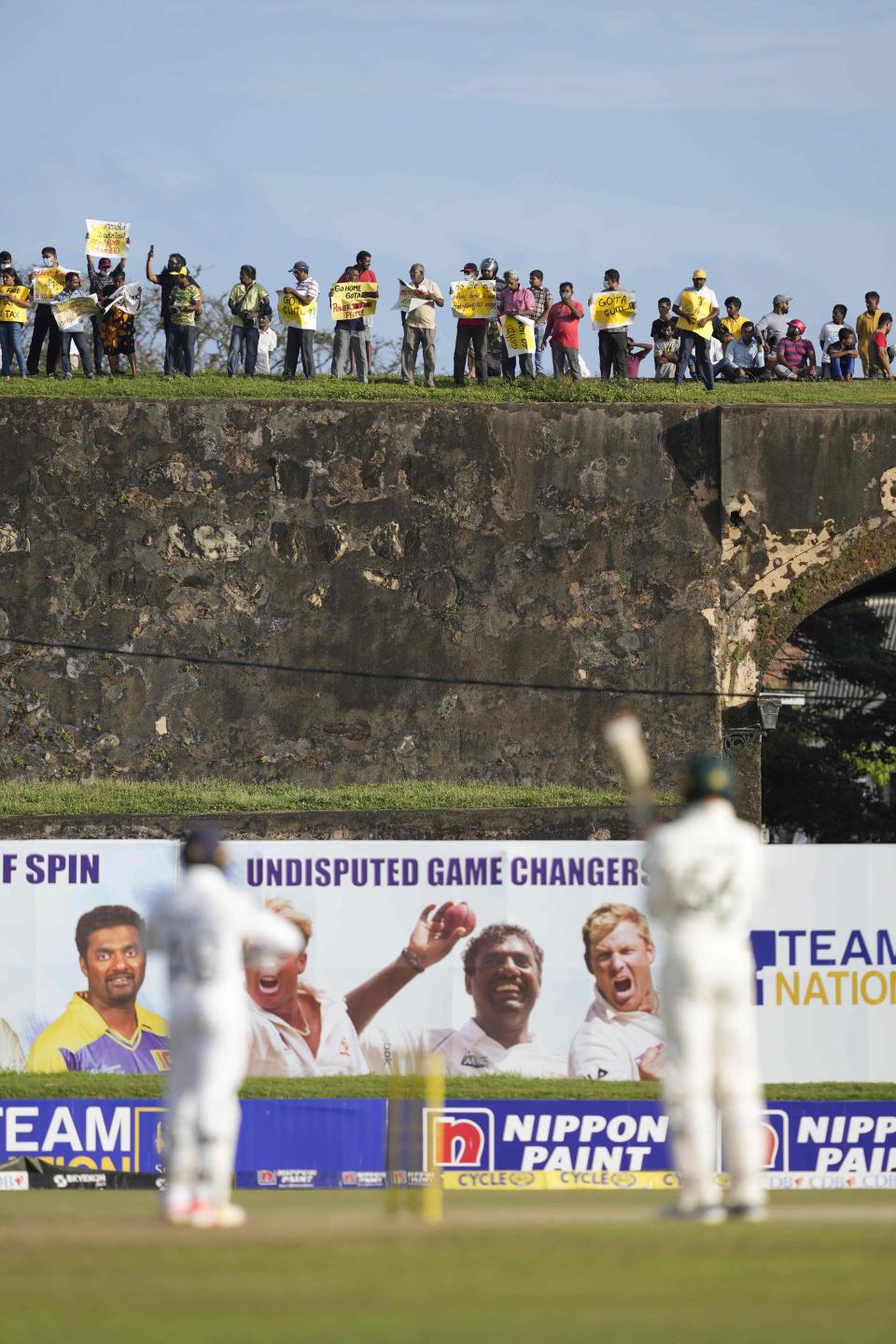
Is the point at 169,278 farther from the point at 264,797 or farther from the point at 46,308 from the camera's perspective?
the point at 264,797

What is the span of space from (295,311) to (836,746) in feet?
55.0

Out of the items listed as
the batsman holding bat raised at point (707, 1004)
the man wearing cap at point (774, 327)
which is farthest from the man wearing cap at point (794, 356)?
the batsman holding bat raised at point (707, 1004)

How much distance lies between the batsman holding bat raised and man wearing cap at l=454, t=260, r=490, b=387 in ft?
51.9

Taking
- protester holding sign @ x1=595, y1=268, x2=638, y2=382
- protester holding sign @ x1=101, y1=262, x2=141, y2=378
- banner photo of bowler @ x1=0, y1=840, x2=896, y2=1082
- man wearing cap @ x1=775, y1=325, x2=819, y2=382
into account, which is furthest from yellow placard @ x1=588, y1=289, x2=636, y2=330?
banner photo of bowler @ x1=0, y1=840, x2=896, y2=1082

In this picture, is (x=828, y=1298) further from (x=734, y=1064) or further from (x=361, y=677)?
(x=361, y=677)

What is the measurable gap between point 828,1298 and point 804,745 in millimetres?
30390

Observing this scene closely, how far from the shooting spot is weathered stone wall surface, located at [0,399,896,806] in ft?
70.3

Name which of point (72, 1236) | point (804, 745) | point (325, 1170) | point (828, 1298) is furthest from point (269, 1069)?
point (804, 745)

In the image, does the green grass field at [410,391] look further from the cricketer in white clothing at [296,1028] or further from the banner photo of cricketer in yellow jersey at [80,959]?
the cricketer in white clothing at [296,1028]

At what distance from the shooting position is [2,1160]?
1470cm

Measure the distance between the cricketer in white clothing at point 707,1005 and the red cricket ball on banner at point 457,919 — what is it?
8.27 meters

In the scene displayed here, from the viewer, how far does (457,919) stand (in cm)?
1593

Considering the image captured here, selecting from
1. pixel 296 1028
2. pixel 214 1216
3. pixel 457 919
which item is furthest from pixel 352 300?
pixel 214 1216

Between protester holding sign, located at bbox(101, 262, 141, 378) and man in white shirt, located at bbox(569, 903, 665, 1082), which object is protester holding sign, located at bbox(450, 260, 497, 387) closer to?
protester holding sign, located at bbox(101, 262, 141, 378)
